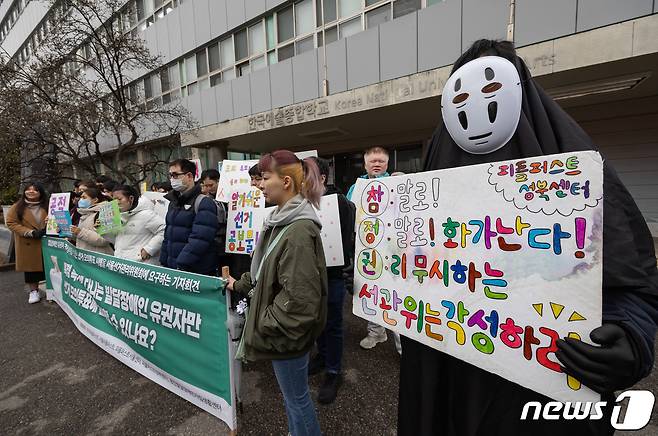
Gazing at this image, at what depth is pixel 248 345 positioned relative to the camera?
1.48 metres

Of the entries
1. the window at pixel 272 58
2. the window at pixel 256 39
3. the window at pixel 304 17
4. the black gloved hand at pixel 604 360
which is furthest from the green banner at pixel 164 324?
the window at pixel 256 39

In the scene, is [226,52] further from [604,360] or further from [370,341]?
[604,360]

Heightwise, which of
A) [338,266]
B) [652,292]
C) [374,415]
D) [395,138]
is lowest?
[374,415]

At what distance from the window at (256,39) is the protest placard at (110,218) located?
829 centimetres

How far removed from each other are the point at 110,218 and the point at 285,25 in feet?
27.2

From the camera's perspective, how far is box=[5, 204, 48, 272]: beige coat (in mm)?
4668

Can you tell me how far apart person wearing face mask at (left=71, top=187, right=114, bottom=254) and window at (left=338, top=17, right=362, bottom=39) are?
6814 millimetres

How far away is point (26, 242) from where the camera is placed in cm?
479

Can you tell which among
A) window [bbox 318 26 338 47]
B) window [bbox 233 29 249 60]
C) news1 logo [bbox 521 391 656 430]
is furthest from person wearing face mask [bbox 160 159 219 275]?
window [bbox 233 29 249 60]

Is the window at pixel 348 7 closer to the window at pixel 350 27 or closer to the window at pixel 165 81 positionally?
the window at pixel 350 27

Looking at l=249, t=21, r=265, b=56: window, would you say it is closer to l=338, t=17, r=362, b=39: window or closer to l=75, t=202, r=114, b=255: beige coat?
l=338, t=17, r=362, b=39: window

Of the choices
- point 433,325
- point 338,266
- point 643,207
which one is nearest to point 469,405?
point 433,325

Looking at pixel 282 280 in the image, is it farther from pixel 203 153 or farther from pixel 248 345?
pixel 203 153

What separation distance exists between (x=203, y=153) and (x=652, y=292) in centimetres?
1345
